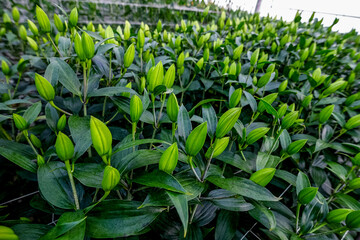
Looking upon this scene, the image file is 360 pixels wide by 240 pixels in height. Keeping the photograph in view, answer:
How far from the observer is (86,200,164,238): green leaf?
381 millimetres

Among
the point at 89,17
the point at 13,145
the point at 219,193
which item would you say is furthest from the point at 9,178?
the point at 89,17

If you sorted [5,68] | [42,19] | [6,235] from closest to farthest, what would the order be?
1. [6,235]
2. [42,19]
3. [5,68]

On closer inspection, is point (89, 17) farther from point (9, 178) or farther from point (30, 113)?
point (30, 113)

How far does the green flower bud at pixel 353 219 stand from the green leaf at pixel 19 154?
0.78m

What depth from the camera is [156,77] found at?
21.7 inches

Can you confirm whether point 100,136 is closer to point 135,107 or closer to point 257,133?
point 135,107

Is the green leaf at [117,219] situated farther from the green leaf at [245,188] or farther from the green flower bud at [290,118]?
the green flower bud at [290,118]

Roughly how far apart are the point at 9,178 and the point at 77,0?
7.54 ft

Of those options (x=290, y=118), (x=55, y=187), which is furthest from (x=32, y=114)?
(x=290, y=118)

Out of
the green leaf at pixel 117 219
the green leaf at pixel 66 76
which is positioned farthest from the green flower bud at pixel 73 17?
the green leaf at pixel 117 219

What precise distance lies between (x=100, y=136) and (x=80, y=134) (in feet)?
0.57

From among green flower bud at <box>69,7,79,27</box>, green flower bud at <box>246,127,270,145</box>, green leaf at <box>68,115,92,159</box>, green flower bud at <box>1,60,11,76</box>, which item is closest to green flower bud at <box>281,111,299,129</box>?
green flower bud at <box>246,127,270,145</box>

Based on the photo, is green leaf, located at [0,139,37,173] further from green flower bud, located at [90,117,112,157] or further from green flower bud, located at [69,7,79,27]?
green flower bud, located at [69,7,79,27]

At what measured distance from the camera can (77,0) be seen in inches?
→ 92.7
